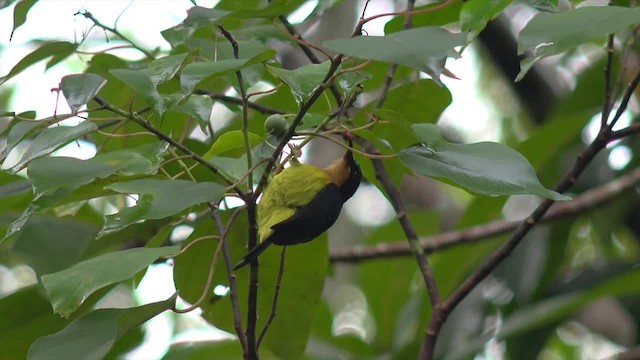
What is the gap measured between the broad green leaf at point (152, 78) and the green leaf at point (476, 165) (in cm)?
28

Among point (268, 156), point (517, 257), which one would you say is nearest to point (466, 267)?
point (517, 257)

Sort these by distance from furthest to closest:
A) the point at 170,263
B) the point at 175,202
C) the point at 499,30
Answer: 1. the point at 499,30
2. the point at 170,263
3. the point at 175,202

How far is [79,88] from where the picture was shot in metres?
0.96

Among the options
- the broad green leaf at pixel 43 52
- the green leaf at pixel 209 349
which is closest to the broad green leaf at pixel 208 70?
the broad green leaf at pixel 43 52

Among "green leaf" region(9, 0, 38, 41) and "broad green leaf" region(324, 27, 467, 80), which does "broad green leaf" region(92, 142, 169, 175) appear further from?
"broad green leaf" region(324, 27, 467, 80)

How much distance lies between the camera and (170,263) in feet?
4.74

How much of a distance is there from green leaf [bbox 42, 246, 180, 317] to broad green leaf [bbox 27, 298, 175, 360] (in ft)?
0.27

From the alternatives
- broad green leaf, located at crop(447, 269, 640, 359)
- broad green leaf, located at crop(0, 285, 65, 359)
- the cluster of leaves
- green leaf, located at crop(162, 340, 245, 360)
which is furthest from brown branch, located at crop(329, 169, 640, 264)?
broad green leaf, located at crop(0, 285, 65, 359)

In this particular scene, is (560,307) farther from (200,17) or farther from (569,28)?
(200,17)

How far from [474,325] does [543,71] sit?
48.8 inches

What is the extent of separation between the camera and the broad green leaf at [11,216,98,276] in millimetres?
1496

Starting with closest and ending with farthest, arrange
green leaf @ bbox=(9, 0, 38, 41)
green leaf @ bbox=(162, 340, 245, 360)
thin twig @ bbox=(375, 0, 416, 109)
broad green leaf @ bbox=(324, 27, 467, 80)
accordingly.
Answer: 1. broad green leaf @ bbox=(324, 27, 467, 80)
2. green leaf @ bbox=(9, 0, 38, 41)
3. thin twig @ bbox=(375, 0, 416, 109)
4. green leaf @ bbox=(162, 340, 245, 360)

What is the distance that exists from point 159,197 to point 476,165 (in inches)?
13.8

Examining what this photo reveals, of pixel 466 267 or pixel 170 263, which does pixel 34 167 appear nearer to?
pixel 170 263
